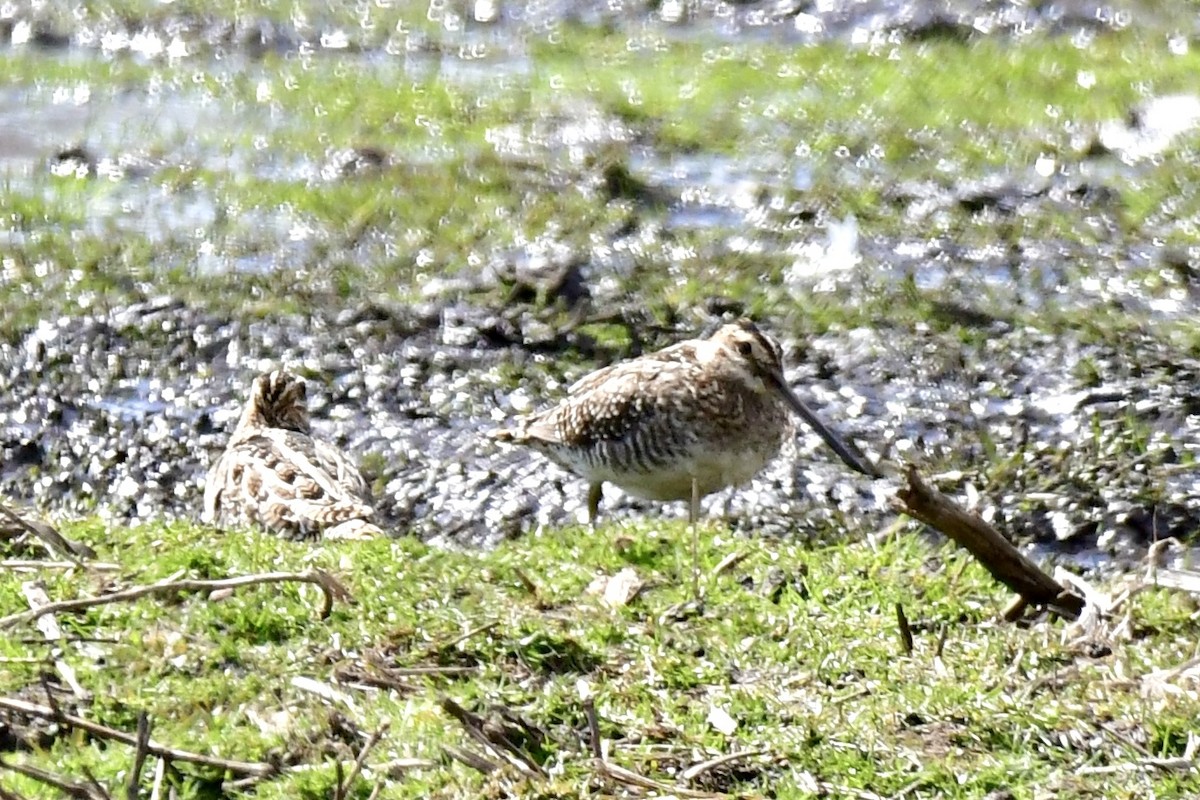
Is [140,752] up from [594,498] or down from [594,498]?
up

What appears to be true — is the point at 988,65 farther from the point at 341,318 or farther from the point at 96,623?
the point at 96,623

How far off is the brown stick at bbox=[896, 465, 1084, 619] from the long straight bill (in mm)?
2065

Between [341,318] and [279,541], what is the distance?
10.4ft

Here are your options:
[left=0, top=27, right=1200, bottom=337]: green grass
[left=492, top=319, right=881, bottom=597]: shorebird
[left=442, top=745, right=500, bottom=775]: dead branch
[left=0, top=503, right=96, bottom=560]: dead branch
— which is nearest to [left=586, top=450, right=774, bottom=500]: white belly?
[left=492, top=319, right=881, bottom=597]: shorebird

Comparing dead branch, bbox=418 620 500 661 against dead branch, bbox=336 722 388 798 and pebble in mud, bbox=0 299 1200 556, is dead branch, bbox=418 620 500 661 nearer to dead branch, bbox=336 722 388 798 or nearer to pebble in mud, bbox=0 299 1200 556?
dead branch, bbox=336 722 388 798

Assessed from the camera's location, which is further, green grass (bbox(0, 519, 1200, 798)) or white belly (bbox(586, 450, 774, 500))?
white belly (bbox(586, 450, 774, 500))

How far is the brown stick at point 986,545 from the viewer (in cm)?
536

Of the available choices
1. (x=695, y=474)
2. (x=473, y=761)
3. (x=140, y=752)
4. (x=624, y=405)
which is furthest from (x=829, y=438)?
(x=140, y=752)

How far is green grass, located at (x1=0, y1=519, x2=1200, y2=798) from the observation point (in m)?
4.93

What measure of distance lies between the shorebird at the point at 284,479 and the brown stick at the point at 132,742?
230cm

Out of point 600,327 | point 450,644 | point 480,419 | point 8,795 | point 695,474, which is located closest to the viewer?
point 8,795

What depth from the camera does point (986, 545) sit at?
5688 mm

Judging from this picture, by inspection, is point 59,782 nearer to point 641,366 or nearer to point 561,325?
point 641,366

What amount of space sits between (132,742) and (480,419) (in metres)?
4.47
